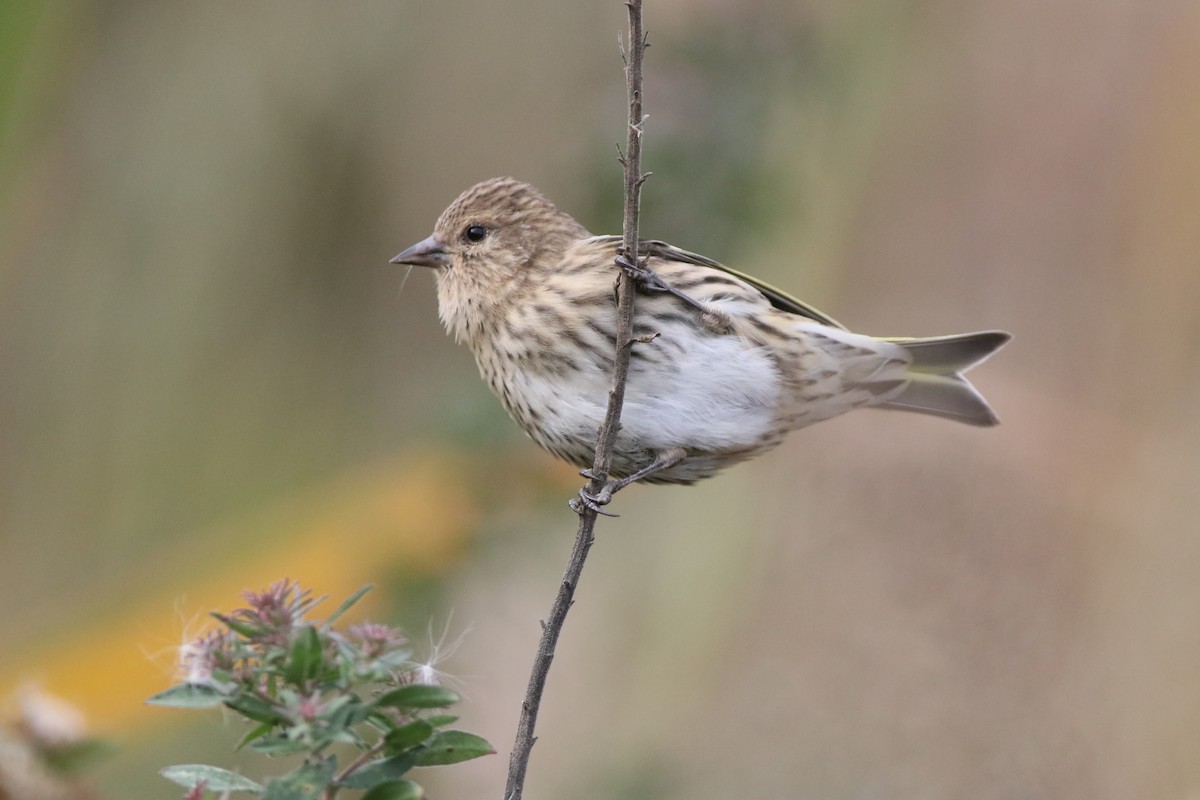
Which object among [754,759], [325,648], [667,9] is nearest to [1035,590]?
[754,759]

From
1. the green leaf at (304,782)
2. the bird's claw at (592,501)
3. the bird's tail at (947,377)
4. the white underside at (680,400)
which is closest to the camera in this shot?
the green leaf at (304,782)

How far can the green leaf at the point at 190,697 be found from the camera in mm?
1542

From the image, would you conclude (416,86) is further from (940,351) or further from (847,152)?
(940,351)

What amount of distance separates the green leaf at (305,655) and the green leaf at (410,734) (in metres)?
0.14

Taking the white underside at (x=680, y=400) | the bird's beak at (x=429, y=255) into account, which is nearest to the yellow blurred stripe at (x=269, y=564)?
the bird's beak at (x=429, y=255)

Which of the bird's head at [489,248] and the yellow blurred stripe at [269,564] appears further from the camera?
the yellow blurred stripe at [269,564]

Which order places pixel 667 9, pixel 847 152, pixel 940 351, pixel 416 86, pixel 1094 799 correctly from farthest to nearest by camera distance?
pixel 416 86
pixel 847 152
pixel 667 9
pixel 1094 799
pixel 940 351

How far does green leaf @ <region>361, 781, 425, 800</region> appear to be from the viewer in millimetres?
1555

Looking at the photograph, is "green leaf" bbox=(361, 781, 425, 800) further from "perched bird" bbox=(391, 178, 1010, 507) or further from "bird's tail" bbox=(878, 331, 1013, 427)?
"bird's tail" bbox=(878, 331, 1013, 427)

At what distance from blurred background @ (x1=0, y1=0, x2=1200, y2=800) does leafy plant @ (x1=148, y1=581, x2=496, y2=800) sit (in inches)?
90.0

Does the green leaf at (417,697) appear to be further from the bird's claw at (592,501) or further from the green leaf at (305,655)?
the bird's claw at (592,501)

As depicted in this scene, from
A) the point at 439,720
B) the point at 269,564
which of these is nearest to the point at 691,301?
the point at 439,720

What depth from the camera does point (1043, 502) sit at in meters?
4.87

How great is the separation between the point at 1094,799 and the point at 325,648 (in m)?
3.26
